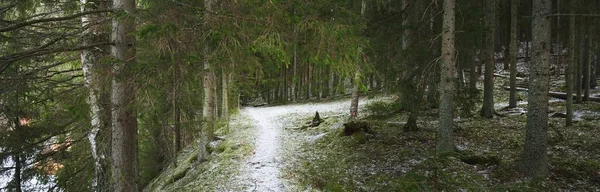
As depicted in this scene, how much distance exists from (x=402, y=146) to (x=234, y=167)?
207 inches

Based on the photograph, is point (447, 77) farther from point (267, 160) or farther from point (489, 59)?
point (489, 59)

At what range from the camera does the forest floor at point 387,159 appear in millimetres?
7773

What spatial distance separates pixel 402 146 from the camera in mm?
10320

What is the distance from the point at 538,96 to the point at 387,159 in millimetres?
3946

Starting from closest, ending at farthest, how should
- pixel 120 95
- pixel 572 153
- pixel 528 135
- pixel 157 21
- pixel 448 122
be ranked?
pixel 157 21
pixel 120 95
pixel 528 135
pixel 448 122
pixel 572 153

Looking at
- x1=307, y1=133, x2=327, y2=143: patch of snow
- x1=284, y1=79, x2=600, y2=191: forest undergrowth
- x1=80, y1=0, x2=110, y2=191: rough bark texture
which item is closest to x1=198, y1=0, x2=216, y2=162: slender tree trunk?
x1=284, y1=79, x2=600, y2=191: forest undergrowth

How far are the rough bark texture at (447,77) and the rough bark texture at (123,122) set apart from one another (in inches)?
261

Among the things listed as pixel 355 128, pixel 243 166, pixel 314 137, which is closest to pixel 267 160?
pixel 243 166

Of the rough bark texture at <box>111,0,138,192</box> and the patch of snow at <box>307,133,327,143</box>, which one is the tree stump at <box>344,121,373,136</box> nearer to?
the patch of snow at <box>307,133,327,143</box>

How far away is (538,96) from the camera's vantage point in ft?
23.8

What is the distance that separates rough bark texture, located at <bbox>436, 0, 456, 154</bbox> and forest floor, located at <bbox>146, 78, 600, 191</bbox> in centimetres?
53

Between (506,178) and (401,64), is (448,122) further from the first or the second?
(401,64)

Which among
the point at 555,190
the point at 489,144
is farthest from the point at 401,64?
the point at 555,190

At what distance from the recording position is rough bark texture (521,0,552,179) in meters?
6.96
